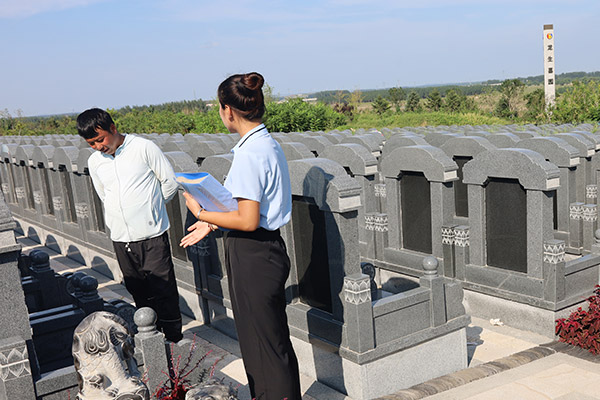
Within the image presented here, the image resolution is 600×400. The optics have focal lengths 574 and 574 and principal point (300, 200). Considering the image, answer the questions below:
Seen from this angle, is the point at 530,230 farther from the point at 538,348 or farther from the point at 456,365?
the point at 456,365

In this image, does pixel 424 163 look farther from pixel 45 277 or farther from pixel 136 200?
pixel 45 277

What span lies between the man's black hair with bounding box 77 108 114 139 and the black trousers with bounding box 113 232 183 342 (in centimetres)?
97

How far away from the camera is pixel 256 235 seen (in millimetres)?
3383

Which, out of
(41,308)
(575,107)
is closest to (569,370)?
(41,308)

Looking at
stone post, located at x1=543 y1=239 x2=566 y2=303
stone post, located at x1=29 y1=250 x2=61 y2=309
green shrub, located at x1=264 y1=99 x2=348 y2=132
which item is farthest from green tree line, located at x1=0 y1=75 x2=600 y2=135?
stone post, located at x1=29 y1=250 x2=61 y2=309

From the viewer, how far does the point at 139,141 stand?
15.9ft

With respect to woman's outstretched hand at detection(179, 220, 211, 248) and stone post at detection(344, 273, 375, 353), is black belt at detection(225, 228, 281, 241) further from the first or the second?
stone post at detection(344, 273, 375, 353)

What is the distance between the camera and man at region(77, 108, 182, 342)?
Answer: 480 cm

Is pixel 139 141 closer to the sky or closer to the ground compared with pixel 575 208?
closer to the sky

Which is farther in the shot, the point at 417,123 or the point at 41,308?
the point at 417,123

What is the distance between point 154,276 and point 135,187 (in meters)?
0.79

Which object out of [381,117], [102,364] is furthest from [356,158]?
[381,117]

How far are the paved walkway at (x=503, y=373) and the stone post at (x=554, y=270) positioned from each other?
51 cm

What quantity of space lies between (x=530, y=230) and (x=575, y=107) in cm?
2487
